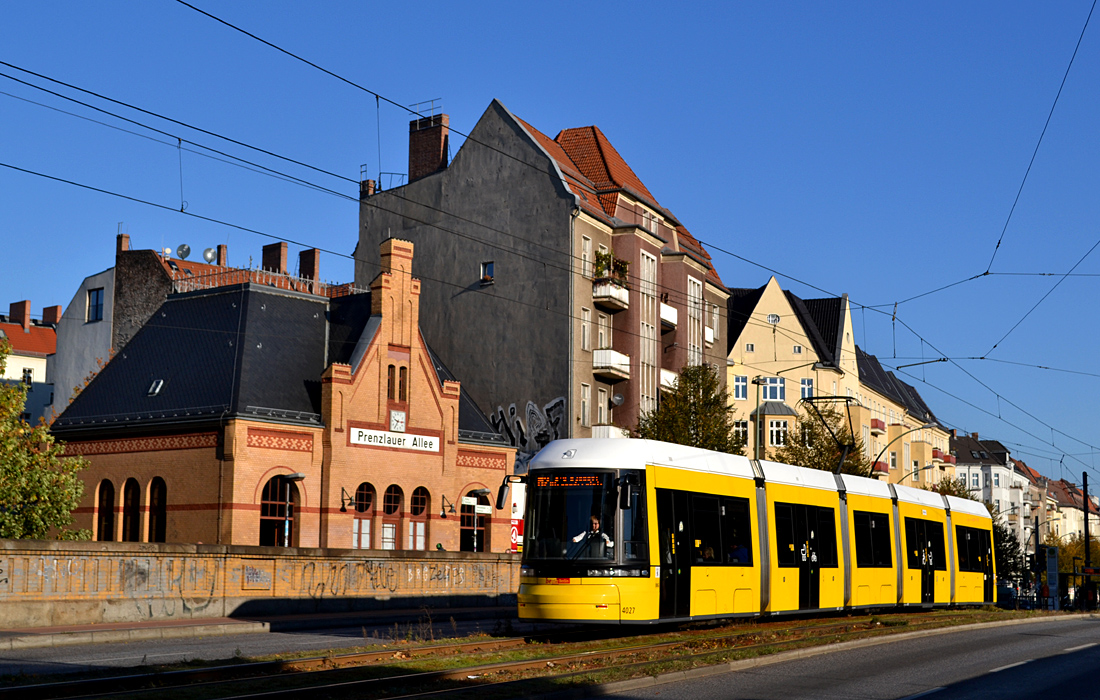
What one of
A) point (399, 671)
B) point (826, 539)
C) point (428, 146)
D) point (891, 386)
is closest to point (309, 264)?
point (428, 146)

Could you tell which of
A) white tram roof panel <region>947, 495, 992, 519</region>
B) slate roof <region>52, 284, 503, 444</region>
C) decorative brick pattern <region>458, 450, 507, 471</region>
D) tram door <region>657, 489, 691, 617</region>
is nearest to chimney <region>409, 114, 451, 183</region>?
slate roof <region>52, 284, 503, 444</region>

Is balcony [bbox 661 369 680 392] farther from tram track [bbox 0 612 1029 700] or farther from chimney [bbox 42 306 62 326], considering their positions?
chimney [bbox 42 306 62 326]

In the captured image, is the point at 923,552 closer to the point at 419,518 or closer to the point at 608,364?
the point at 419,518

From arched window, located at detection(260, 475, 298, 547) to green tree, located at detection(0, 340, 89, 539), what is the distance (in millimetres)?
6991

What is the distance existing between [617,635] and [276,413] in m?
19.1

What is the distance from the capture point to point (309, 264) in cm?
6406

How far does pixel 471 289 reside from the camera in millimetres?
52000

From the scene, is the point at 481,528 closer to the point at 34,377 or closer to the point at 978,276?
the point at 978,276

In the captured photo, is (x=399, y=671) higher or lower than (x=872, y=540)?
lower

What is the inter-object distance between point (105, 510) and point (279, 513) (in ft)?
22.4

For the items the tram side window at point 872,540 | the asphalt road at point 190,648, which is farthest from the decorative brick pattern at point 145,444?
the tram side window at point 872,540

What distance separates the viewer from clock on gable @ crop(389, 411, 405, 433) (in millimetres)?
41344

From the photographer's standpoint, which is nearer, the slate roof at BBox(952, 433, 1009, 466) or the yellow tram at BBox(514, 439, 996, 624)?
the yellow tram at BBox(514, 439, 996, 624)

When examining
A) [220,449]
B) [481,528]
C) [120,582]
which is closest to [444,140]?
[481,528]
